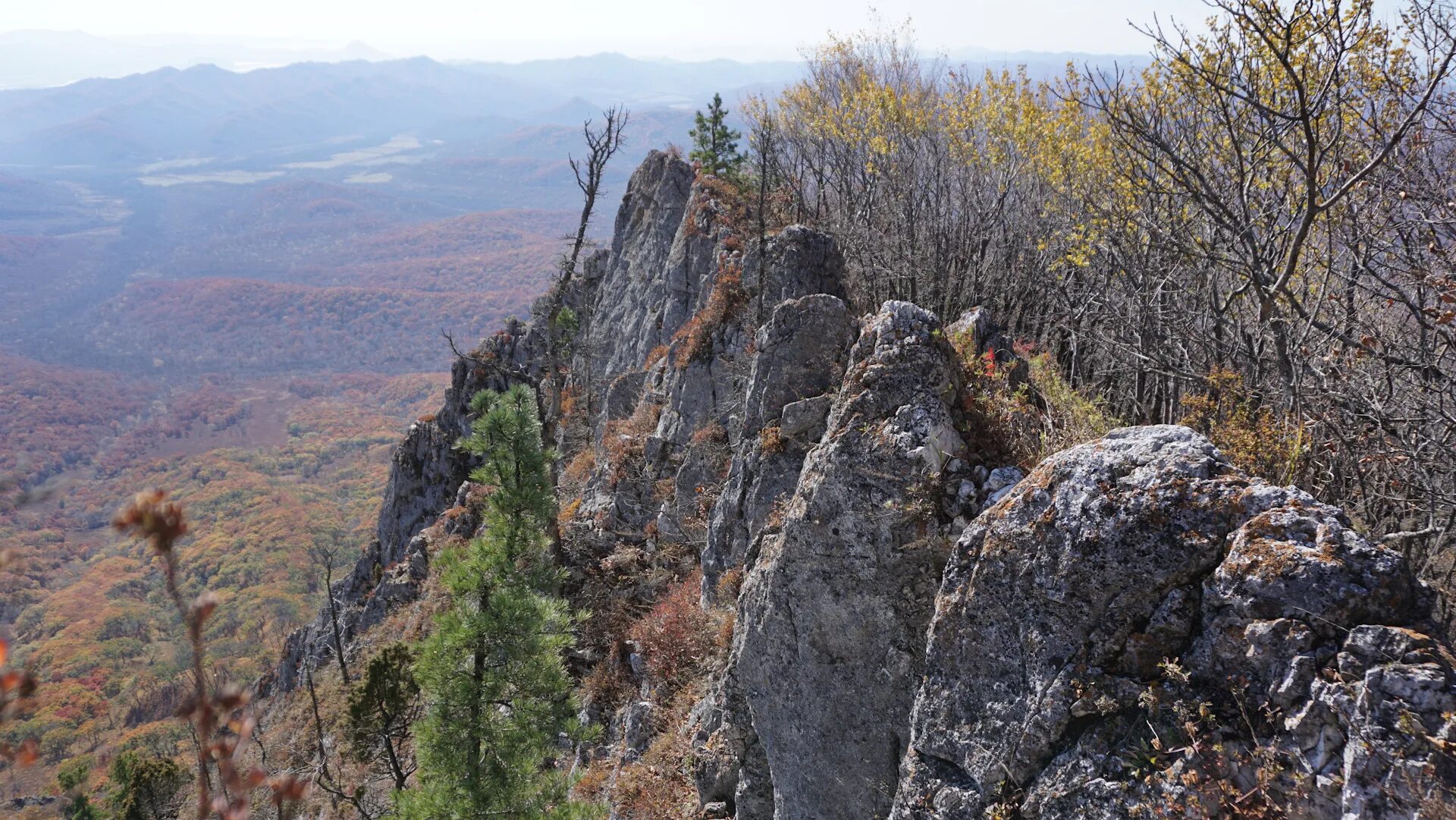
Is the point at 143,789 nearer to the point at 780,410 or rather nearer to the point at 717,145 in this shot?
the point at 780,410

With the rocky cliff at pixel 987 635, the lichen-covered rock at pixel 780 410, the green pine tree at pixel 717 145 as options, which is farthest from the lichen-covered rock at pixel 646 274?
the rocky cliff at pixel 987 635

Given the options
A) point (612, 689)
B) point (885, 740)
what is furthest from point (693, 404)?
point (885, 740)

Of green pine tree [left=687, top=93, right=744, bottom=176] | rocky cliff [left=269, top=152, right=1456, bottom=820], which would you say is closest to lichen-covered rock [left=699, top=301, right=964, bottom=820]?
rocky cliff [left=269, top=152, right=1456, bottom=820]

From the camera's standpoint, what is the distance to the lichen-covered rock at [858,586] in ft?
22.5

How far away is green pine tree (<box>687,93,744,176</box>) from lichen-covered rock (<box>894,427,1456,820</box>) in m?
26.6

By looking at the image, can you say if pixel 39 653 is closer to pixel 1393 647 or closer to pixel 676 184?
pixel 676 184

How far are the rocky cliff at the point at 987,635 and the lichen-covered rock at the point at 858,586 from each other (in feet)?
0.09

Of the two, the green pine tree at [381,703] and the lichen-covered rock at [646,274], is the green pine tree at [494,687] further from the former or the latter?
the lichen-covered rock at [646,274]

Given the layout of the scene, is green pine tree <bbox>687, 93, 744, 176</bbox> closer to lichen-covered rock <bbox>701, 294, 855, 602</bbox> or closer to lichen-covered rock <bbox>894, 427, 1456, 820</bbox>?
lichen-covered rock <bbox>701, 294, 855, 602</bbox>

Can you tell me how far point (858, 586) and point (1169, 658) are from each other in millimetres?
2980

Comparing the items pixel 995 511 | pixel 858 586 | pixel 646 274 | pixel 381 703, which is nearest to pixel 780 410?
pixel 858 586

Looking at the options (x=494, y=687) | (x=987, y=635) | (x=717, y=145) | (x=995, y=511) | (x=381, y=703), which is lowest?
(x=381, y=703)

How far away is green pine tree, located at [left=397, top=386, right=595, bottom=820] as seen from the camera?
10.3 meters

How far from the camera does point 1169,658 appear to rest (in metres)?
4.43
